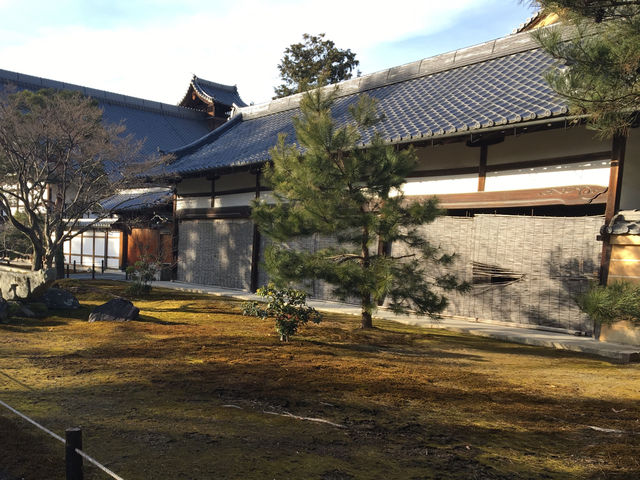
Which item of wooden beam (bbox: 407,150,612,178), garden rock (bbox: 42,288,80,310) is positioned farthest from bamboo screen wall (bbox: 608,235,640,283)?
garden rock (bbox: 42,288,80,310)

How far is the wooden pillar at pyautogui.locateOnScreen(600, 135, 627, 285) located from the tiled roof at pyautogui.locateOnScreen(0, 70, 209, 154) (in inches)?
878

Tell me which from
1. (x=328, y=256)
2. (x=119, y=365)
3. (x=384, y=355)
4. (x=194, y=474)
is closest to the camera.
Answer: (x=194, y=474)

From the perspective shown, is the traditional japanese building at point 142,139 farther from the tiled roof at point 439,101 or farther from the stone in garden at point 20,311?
the stone in garden at point 20,311

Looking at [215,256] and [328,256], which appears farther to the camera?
[215,256]

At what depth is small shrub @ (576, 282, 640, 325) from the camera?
4.33 m

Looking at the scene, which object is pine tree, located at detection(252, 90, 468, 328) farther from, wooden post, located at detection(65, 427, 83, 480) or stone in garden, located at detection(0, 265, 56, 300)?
stone in garden, located at detection(0, 265, 56, 300)

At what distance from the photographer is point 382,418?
13.7ft

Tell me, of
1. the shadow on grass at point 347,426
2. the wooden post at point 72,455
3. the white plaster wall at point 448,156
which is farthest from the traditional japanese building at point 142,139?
the wooden post at point 72,455

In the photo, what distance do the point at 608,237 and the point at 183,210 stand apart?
42.2 feet

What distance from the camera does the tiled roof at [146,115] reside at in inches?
989

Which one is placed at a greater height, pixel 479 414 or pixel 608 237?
pixel 608 237

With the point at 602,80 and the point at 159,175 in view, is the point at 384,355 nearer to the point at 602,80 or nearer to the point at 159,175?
the point at 602,80

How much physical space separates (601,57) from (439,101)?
6.84m

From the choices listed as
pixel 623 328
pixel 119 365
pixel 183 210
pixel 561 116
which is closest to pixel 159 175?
pixel 183 210
